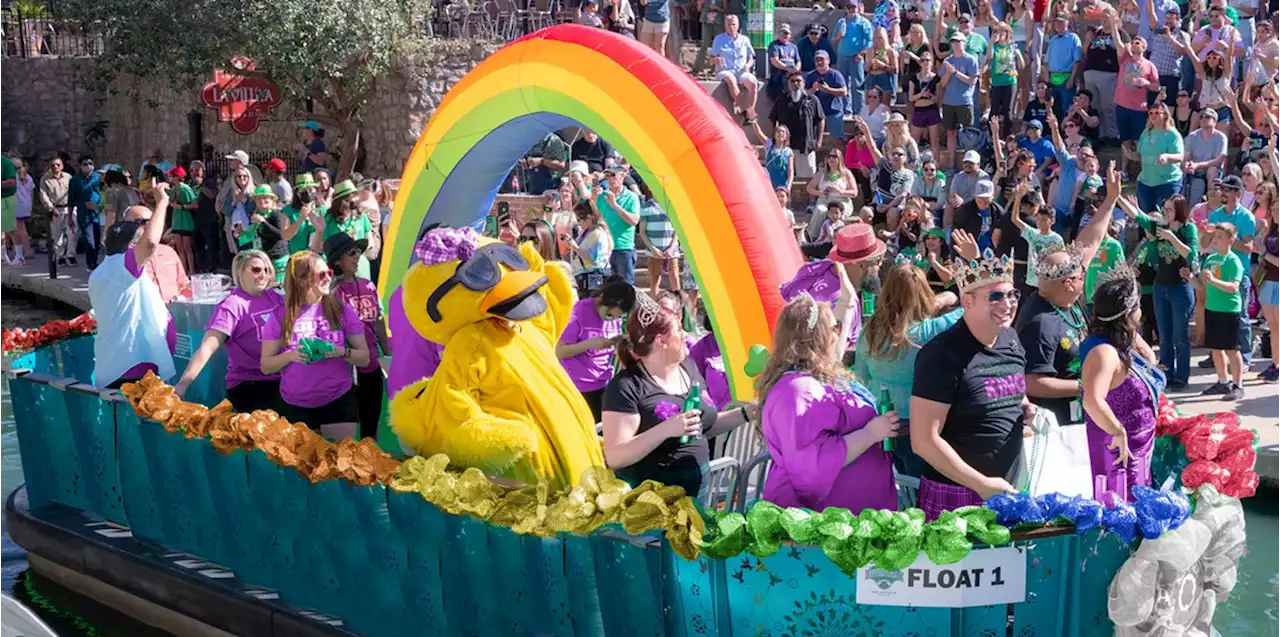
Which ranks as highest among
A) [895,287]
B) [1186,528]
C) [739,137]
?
[739,137]

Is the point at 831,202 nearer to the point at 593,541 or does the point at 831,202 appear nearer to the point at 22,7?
the point at 593,541

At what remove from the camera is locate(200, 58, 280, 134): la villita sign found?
19.9 metres

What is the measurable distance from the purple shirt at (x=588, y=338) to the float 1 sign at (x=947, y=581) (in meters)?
3.12

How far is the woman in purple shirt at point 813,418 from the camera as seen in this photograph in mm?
5133

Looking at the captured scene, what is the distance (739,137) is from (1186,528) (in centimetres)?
365

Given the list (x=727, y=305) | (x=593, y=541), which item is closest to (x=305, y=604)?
(x=593, y=541)

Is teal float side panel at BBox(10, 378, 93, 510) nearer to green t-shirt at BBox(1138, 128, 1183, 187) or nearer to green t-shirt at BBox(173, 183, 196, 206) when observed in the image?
green t-shirt at BBox(1138, 128, 1183, 187)

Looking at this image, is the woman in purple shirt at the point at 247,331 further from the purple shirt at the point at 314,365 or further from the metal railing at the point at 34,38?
the metal railing at the point at 34,38

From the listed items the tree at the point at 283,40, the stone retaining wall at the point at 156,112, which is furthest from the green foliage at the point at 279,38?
the stone retaining wall at the point at 156,112

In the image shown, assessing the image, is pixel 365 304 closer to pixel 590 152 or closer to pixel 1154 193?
pixel 1154 193

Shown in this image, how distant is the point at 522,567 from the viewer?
5.55 metres

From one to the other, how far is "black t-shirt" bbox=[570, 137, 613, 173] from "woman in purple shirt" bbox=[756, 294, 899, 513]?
10722 mm

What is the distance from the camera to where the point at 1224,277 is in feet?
34.8

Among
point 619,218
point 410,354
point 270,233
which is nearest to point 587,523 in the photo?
point 410,354
